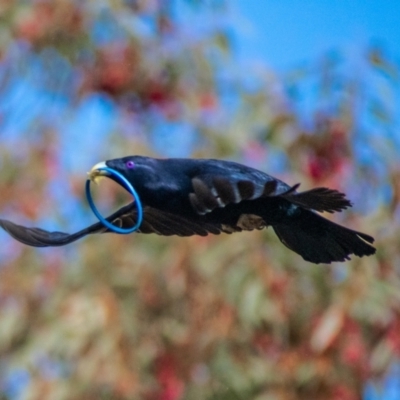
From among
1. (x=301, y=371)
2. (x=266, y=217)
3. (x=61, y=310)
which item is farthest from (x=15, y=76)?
(x=266, y=217)

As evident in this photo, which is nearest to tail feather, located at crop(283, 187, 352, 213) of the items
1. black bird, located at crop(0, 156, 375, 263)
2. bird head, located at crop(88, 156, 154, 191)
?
black bird, located at crop(0, 156, 375, 263)

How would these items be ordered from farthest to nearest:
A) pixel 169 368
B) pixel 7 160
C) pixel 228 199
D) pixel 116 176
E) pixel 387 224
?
pixel 7 160
pixel 169 368
pixel 387 224
pixel 116 176
pixel 228 199

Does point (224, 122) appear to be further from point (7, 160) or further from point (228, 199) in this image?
point (228, 199)

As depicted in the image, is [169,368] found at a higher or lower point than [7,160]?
lower

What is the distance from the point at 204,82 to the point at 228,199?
10.1ft

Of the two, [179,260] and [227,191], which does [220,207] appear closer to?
[227,191]

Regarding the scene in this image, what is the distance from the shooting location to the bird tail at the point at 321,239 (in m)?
1.22

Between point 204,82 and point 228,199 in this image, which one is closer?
point 228,199

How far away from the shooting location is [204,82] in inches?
155

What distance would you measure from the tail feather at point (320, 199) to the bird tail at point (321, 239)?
185mm

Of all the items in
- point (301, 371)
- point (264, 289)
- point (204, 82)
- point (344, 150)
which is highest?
point (204, 82)

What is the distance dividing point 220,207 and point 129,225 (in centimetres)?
40

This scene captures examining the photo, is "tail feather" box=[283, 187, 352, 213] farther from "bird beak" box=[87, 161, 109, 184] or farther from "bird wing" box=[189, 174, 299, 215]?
"bird beak" box=[87, 161, 109, 184]

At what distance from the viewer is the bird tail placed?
3.99 ft
